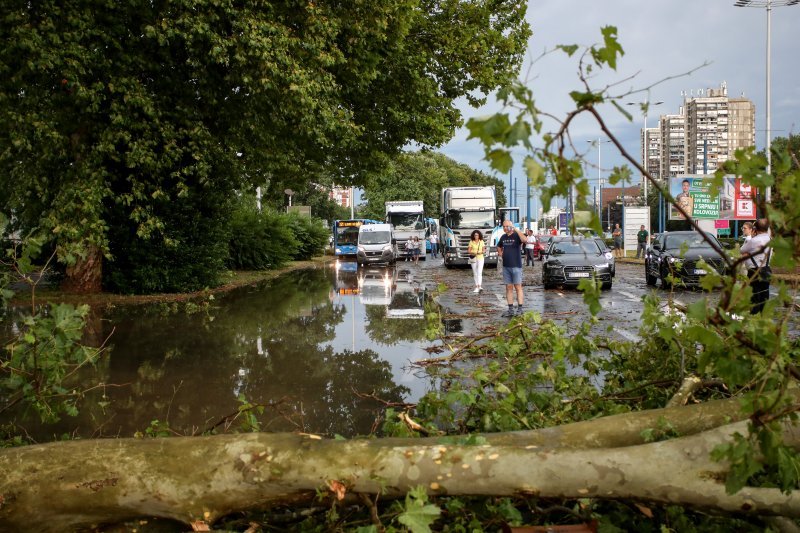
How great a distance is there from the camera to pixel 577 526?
2.95m

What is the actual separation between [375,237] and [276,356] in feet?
98.9

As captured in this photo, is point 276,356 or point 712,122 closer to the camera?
point 276,356

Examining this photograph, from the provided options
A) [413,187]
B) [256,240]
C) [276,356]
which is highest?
[413,187]

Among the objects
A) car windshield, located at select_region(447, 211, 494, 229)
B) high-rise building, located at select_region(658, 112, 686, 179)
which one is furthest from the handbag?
high-rise building, located at select_region(658, 112, 686, 179)

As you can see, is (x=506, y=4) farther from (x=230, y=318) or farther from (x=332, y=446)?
(x=332, y=446)

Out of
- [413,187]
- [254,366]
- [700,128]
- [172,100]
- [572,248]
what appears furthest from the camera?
[700,128]

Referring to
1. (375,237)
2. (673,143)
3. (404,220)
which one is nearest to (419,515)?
(375,237)

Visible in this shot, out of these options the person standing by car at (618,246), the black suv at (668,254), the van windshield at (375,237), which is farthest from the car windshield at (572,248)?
the person standing by car at (618,246)

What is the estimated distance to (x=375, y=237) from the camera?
39.2 metres

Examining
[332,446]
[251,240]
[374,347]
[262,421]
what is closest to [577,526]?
[332,446]

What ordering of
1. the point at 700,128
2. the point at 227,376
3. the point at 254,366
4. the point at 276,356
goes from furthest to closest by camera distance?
the point at 700,128 < the point at 276,356 < the point at 254,366 < the point at 227,376

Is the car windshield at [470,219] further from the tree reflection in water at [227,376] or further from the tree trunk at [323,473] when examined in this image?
the tree trunk at [323,473]

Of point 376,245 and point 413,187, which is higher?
point 413,187

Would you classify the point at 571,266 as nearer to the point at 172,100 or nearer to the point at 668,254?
the point at 668,254
